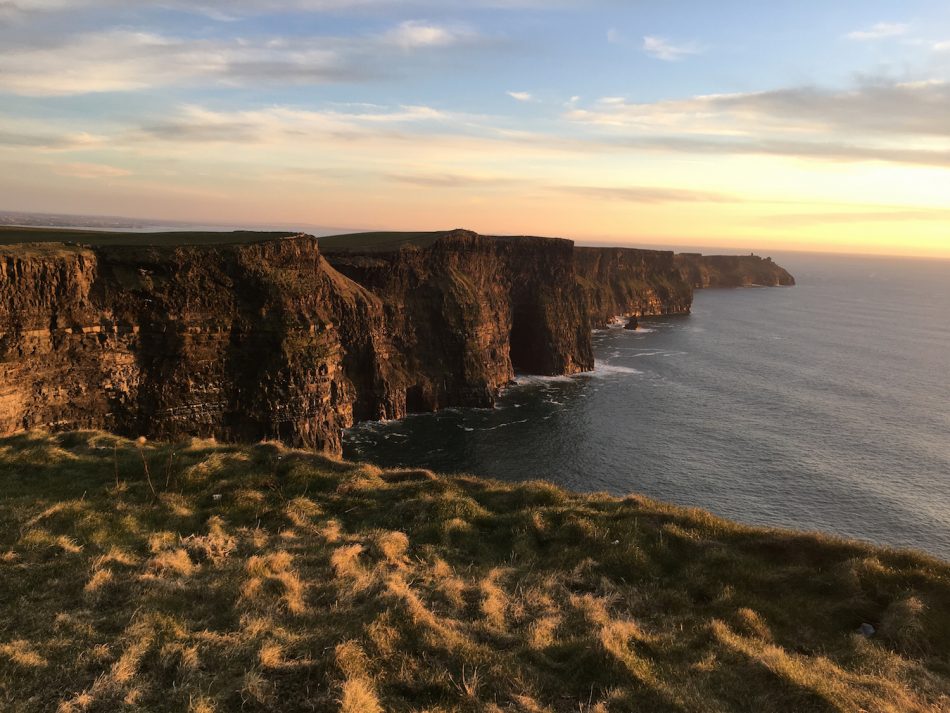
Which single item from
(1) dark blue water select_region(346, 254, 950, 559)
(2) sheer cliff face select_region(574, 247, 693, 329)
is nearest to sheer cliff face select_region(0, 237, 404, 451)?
(1) dark blue water select_region(346, 254, 950, 559)

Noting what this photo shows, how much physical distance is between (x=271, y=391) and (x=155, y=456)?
101 feet

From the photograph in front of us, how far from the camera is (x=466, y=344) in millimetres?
83312

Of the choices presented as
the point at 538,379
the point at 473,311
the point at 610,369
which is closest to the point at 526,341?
the point at 538,379

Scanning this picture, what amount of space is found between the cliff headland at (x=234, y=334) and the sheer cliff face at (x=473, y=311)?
31 centimetres

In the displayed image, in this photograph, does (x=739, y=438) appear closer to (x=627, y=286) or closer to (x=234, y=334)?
(x=234, y=334)

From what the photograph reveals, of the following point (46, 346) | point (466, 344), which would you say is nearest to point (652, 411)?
point (466, 344)

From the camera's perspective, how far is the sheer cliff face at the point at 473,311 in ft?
263

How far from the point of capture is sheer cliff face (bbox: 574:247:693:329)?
174 meters

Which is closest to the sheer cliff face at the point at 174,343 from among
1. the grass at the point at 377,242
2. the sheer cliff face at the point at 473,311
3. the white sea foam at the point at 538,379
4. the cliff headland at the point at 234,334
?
the cliff headland at the point at 234,334

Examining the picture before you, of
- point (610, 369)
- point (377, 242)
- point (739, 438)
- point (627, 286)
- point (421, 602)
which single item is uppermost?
point (377, 242)

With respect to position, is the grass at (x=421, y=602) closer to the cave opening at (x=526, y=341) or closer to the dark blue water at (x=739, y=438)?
the dark blue water at (x=739, y=438)

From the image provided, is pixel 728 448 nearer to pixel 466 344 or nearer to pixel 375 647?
pixel 466 344

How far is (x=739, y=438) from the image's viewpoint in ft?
218

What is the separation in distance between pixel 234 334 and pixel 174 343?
18.1 ft
